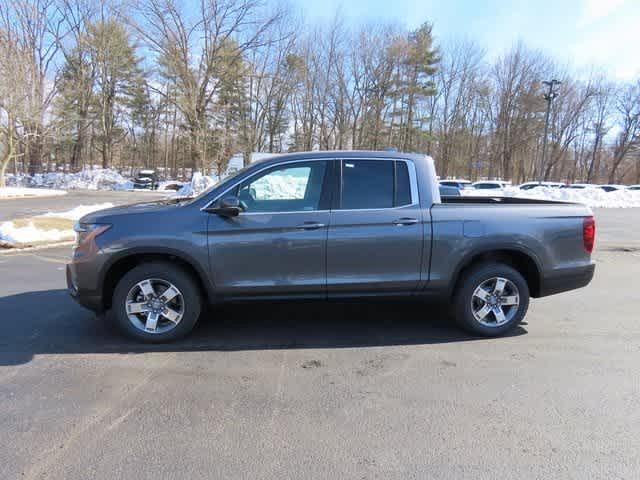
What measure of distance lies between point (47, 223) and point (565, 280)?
11.3 meters

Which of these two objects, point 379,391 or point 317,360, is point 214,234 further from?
point 379,391

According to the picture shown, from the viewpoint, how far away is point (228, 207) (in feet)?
12.2

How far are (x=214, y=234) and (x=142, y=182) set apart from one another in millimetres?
37758

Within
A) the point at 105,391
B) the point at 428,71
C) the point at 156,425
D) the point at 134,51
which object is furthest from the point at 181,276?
the point at 134,51

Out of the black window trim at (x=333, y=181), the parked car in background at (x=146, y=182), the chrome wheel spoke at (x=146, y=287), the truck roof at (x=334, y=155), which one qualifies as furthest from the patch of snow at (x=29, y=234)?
the parked car in background at (x=146, y=182)

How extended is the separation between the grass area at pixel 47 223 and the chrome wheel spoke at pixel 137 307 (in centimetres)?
758

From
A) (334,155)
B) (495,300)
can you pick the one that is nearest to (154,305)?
(334,155)

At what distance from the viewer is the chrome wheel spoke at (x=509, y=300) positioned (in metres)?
4.18

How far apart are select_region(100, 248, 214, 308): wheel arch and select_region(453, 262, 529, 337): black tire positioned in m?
2.56

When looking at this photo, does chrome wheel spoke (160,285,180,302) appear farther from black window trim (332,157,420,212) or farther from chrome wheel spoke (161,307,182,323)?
black window trim (332,157,420,212)

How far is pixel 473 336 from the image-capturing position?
421cm

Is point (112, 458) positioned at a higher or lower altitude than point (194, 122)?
lower

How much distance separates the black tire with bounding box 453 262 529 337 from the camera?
4129mm

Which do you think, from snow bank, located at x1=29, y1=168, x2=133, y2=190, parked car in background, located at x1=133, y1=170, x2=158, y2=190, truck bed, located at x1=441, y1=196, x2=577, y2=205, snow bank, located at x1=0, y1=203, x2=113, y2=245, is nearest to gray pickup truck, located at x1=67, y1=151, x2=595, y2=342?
truck bed, located at x1=441, y1=196, x2=577, y2=205
